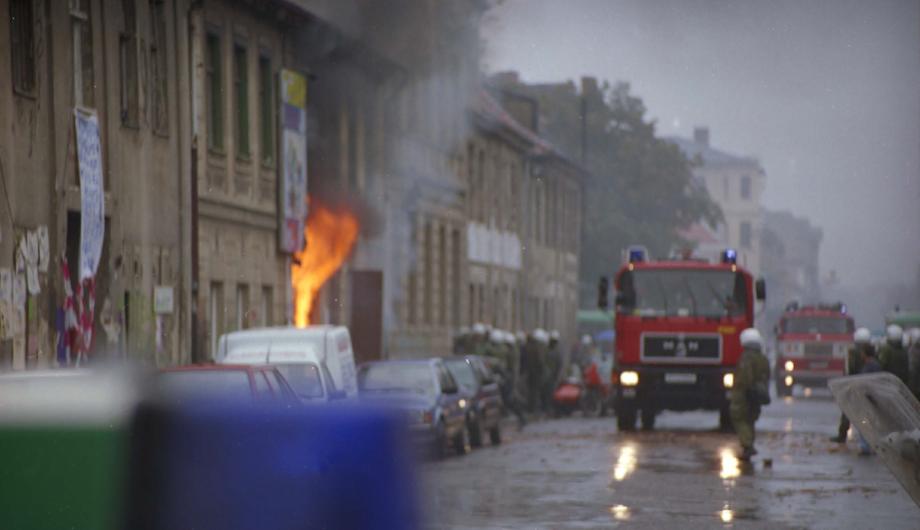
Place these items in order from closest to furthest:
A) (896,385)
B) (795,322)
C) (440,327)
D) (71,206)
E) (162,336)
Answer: (896,385), (71,206), (162,336), (440,327), (795,322)

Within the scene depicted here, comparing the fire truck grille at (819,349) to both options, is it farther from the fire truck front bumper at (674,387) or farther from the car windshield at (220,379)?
the car windshield at (220,379)

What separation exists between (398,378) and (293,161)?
10691 millimetres

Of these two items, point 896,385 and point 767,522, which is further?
point 767,522

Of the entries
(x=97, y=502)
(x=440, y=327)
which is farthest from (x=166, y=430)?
(x=440, y=327)

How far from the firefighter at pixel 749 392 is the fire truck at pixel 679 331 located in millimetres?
6670

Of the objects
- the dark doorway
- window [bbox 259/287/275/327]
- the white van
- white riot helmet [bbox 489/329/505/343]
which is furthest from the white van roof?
white riot helmet [bbox 489/329/505/343]

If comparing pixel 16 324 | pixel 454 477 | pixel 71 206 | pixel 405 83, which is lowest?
pixel 454 477

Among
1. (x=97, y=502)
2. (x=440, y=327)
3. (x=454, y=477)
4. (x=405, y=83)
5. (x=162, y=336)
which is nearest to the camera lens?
(x=97, y=502)

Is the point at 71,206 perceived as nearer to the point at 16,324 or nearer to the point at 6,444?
the point at 16,324

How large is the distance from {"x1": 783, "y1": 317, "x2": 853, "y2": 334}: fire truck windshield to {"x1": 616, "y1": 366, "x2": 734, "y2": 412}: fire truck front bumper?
2539cm

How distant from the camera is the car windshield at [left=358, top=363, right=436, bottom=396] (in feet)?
87.9

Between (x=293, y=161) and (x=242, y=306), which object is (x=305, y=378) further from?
(x=293, y=161)

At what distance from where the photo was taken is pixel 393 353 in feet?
152

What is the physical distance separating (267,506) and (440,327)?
4585 centimetres
